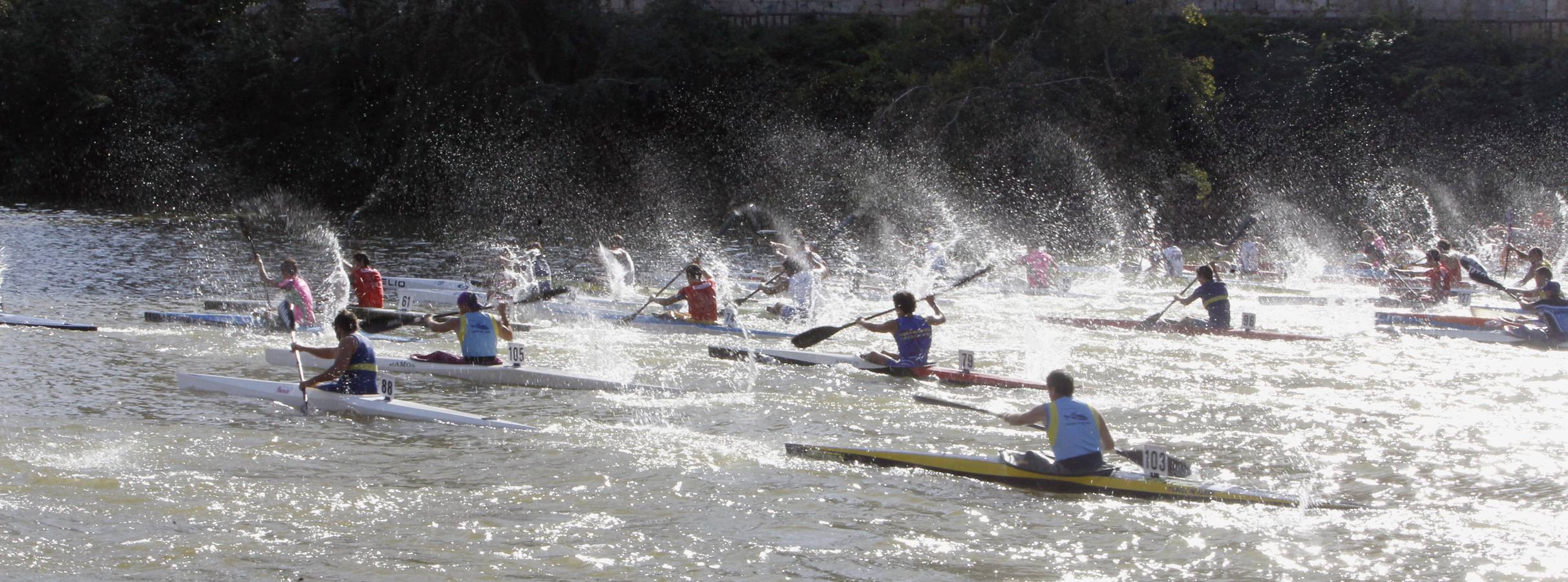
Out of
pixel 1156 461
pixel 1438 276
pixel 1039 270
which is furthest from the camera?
pixel 1039 270

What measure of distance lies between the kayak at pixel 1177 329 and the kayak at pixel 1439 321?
1.70 metres

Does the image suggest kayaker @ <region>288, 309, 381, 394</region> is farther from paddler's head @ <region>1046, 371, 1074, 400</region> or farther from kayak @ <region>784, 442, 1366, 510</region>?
paddler's head @ <region>1046, 371, 1074, 400</region>

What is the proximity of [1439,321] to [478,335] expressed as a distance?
12.4 meters

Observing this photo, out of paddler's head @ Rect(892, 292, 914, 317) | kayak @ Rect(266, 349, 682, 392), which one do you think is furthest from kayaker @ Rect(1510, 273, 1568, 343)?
kayak @ Rect(266, 349, 682, 392)

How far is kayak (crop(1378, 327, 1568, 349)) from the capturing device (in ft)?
57.4

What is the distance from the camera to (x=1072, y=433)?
9.95 meters

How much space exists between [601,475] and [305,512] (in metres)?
2.12

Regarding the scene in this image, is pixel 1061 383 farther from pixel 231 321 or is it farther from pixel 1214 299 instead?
pixel 231 321

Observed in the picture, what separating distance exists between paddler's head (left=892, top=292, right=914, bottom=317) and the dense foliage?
69.9ft

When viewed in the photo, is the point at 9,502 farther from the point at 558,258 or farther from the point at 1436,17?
the point at 1436,17

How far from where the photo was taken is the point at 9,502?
9703 millimetres

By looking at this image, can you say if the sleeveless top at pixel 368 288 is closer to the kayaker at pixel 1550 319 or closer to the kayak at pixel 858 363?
the kayak at pixel 858 363

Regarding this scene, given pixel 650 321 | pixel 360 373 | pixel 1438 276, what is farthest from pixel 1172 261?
pixel 360 373

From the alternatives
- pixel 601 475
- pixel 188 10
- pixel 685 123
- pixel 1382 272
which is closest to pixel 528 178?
pixel 685 123
